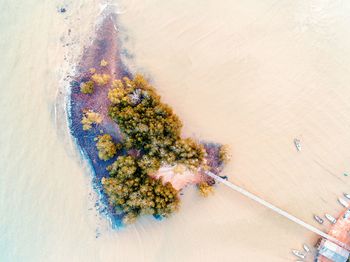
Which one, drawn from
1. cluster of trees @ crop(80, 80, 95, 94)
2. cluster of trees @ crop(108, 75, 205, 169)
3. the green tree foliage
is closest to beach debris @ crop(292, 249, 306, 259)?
cluster of trees @ crop(108, 75, 205, 169)

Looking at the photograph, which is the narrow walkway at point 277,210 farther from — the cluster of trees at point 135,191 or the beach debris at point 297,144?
the beach debris at point 297,144

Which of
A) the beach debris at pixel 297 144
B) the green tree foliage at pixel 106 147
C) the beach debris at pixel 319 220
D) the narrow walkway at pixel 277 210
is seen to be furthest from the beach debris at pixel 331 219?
the green tree foliage at pixel 106 147

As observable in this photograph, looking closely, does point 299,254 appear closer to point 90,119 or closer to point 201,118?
point 201,118

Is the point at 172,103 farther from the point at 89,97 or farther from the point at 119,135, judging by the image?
the point at 89,97

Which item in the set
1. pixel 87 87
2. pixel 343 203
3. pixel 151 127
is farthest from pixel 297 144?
pixel 87 87

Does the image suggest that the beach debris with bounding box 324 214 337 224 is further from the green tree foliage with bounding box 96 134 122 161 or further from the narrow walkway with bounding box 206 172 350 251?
the green tree foliage with bounding box 96 134 122 161

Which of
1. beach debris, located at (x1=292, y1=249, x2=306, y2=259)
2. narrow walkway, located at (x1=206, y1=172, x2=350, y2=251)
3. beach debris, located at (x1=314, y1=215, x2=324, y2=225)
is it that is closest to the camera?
narrow walkway, located at (x1=206, y1=172, x2=350, y2=251)
